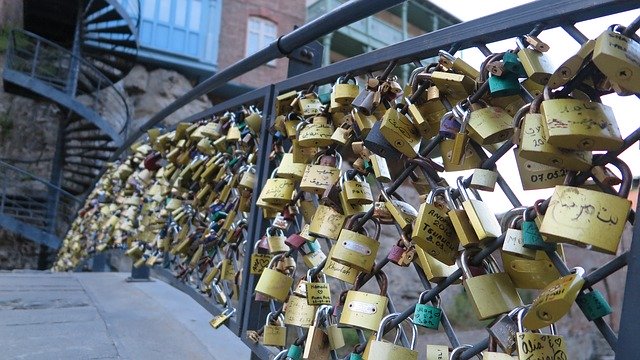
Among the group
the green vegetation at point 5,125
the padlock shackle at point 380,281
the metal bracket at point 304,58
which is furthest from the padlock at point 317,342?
the green vegetation at point 5,125

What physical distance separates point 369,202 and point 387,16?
1865 centimetres

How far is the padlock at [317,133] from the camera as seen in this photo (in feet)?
3.87

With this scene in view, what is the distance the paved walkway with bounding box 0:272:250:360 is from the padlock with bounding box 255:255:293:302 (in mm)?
557

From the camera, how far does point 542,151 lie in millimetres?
625

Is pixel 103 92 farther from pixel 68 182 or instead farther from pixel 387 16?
pixel 387 16

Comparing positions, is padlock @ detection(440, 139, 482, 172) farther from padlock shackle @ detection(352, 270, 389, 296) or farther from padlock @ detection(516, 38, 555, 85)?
padlock shackle @ detection(352, 270, 389, 296)

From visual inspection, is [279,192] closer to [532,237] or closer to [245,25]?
[532,237]

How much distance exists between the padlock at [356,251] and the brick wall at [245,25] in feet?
45.5

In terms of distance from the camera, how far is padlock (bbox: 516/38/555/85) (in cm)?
69

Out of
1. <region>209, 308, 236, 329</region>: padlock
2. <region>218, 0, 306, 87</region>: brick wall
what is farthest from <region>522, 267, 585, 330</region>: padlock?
<region>218, 0, 306, 87</region>: brick wall

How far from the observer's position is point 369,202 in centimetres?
104

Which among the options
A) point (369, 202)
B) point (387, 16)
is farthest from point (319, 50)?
point (387, 16)

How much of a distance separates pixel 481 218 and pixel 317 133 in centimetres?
56

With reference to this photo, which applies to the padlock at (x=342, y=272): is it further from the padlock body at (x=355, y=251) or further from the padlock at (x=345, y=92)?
the padlock at (x=345, y=92)
